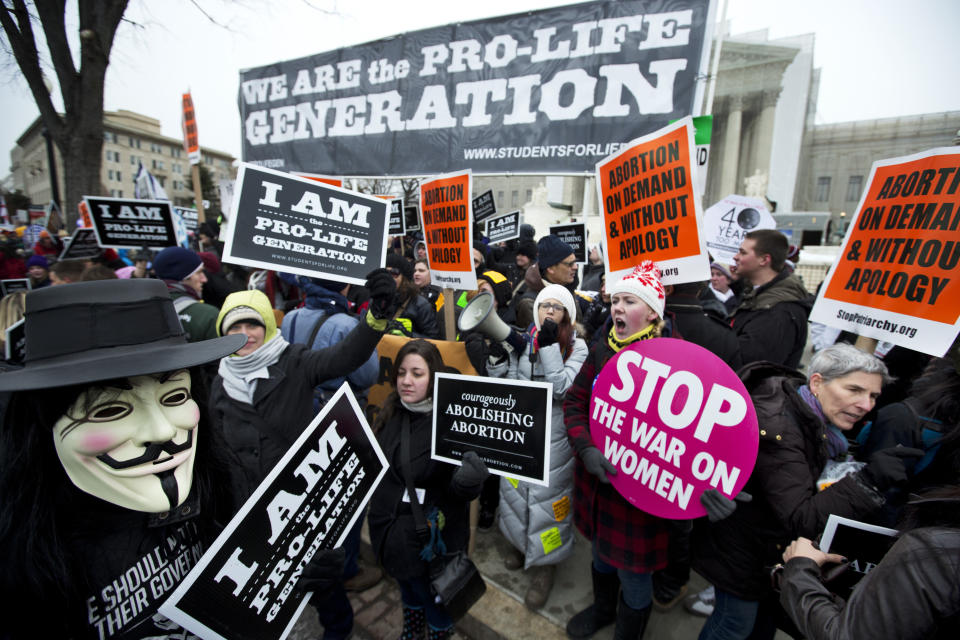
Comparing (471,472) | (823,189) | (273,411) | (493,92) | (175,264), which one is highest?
(823,189)

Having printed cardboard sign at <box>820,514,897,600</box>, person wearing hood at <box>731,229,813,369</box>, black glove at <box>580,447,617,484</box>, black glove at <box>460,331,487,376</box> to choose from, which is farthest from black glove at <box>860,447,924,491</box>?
black glove at <box>460,331,487,376</box>

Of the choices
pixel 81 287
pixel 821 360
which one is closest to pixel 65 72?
pixel 81 287

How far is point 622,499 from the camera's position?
2.35 meters

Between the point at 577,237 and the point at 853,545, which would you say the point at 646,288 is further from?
the point at 577,237

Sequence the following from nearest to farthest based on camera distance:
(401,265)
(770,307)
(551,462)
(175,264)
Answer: (551,462) < (770,307) < (175,264) < (401,265)

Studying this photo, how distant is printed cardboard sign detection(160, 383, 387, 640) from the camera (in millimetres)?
1212

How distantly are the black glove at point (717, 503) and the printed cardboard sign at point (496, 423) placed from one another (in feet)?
2.22

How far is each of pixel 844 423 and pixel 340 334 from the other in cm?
297

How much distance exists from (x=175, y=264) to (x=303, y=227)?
1731 millimetres

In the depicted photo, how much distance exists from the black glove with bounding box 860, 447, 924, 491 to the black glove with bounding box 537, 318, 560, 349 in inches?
61.0

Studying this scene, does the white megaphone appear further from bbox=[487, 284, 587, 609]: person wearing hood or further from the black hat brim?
the black hat brim

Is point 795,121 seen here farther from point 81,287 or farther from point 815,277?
point 81,287

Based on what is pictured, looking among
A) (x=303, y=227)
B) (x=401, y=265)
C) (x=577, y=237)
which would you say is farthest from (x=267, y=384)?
(x=577, y=237)

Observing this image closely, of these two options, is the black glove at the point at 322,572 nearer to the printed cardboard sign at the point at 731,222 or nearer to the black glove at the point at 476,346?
the black glove at the point at 476,346
